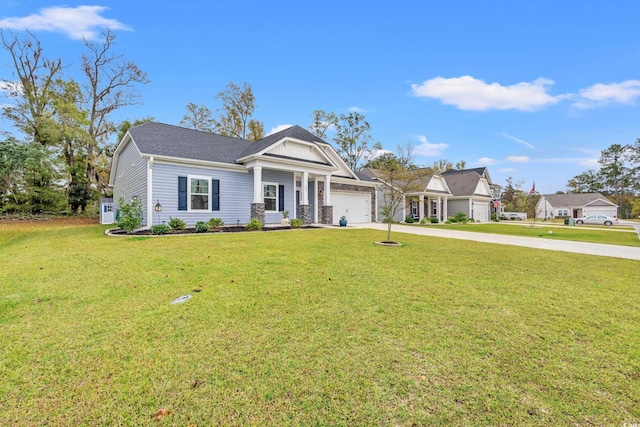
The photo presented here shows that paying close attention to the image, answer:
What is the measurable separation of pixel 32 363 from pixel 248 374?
6.01 ft

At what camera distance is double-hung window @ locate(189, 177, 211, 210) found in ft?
42.1

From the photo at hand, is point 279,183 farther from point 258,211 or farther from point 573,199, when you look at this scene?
Result: point 573,199

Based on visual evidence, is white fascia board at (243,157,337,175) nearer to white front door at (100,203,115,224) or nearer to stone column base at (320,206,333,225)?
stone column base at (320,206,333,225)

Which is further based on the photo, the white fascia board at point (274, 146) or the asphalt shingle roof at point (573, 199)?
the asphalt shingle roof at point (573, 199)

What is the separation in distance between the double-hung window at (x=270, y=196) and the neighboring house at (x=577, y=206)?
4653cm

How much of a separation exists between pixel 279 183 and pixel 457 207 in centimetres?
2332

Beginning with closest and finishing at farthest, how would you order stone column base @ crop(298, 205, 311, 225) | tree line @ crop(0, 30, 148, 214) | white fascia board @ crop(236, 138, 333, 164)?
1. white fascia board @ crop(236, 138, 333, 164)
2. stone column base @ crop(298, 205, 311, 225)
3. tree line @ crop(0, 30, 148, 214)

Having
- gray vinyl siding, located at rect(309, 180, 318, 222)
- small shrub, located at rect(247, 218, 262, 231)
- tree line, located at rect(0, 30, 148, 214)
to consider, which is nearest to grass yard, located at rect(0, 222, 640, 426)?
small shrub, located at rect(247, 218, 262, 231)

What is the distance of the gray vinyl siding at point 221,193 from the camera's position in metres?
12.0

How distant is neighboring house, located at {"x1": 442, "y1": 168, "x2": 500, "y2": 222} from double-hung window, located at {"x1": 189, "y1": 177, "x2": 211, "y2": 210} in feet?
82.2

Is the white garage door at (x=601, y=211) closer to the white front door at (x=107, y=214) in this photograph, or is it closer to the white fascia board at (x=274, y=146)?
the white fascia board at (x=274, y=146)

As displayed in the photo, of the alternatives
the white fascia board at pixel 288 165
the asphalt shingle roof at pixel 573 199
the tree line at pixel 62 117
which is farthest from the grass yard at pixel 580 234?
the asphalt shingle roof at pixel 573 199

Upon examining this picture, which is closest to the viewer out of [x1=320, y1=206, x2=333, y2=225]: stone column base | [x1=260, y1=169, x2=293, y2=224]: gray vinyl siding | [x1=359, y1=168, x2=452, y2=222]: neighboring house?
[x1=260, y1=169, x2=293, y2=224]: gray vinyl siding

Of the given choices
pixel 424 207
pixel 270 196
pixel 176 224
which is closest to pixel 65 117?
pixel 176 224
